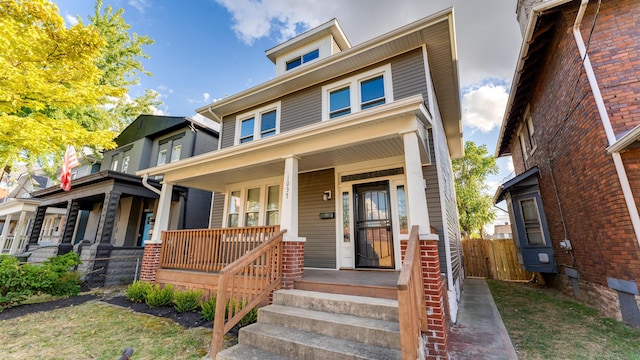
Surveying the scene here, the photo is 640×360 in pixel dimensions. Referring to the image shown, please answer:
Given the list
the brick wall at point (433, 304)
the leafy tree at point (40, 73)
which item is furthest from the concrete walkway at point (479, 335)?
the leafy tree at point (40, 73)

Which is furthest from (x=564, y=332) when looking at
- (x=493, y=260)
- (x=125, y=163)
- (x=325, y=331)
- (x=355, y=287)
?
(x=125, y=163)

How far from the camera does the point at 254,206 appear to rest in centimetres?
786

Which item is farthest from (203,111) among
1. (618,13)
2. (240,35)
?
(618,13)

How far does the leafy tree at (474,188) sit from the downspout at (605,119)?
1514cm

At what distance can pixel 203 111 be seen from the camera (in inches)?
353

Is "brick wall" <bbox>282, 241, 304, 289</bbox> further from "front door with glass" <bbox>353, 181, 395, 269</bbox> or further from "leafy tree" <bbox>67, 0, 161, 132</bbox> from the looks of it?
"leafy tree" <bbox>67, 0, 161, 132</bbox>

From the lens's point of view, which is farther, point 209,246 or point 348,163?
point 348,163

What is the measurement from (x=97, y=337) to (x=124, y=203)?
30.8 ft

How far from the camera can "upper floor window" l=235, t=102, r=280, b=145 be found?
26.4 ft

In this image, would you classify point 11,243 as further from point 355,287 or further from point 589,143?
point 589,143

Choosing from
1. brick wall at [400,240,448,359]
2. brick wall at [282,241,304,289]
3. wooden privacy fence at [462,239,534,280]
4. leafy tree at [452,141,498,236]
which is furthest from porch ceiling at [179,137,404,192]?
leafy tree at [452,141,498,236]

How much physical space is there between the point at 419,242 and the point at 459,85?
19.2 ft

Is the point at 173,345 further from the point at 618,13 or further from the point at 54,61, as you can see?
the point at 618,13

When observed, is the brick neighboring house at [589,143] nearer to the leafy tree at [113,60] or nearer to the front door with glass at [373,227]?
the front door with glass at [373,227]
